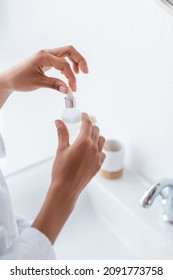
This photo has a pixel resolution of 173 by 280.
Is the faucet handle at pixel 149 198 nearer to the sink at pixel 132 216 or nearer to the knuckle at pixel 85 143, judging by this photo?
the sink at pixel 132 216

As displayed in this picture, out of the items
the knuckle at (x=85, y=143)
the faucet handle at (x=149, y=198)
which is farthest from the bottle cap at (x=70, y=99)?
the faucet handle at (x=149, y=198)

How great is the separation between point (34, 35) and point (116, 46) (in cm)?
40

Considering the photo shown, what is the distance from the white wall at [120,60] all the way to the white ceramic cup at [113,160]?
0.03 metres

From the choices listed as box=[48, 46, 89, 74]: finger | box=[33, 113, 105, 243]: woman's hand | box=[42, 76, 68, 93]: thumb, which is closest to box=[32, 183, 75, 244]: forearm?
box=[33, 113, 105, 243]: woman's hand

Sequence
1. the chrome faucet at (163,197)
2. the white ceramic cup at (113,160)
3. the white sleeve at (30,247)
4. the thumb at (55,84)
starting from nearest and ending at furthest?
the white sleeve at (30,247) → the thumb at (55,84) → the chrome faucet at (163,197) → the white ceramic cup at (113,160)

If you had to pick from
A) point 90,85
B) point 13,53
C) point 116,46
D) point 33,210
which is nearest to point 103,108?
point 90,85

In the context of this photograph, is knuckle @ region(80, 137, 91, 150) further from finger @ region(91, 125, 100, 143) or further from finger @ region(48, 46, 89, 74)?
finger @ region(48, 46, 89, 74)

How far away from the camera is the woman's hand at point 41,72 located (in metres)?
0.72

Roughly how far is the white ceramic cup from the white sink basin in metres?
0.02

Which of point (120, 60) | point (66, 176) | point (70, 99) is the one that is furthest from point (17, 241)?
point (120, 60)

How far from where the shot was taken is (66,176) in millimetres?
598

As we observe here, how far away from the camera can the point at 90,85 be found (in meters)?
1.01

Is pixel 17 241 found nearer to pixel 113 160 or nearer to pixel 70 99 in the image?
pixel 70 99
